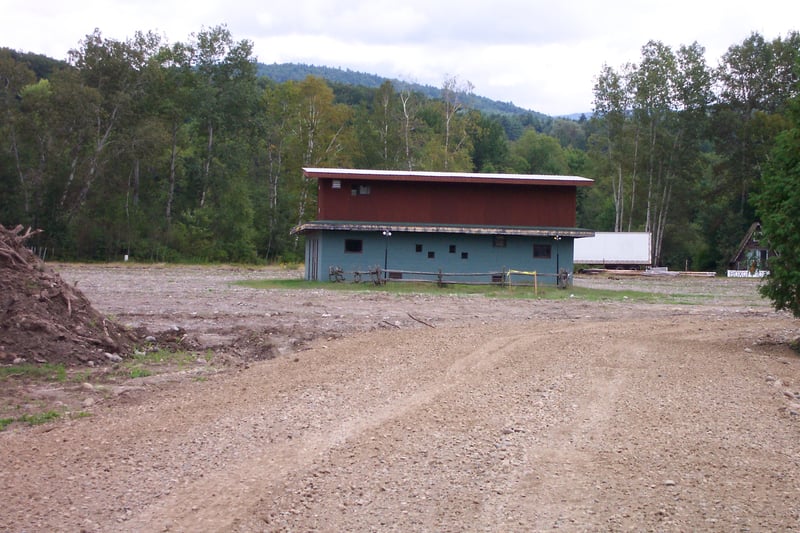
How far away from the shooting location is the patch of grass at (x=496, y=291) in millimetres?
31828

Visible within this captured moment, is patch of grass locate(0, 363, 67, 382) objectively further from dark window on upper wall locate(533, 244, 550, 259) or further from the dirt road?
dark window on upper wall locate(533, 244, 550, 259)

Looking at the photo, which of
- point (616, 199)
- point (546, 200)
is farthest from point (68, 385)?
point (616, 199)

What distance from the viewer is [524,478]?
6879mm

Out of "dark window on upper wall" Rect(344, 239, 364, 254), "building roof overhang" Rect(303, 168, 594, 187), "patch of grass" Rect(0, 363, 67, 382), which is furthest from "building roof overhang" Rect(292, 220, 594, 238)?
"patch of grass" Rect(0, 363, 67, 382)

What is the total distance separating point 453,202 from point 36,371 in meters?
31.2

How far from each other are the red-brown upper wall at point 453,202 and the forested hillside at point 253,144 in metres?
22.3

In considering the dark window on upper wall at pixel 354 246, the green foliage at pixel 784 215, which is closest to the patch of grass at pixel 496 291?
the dark window on upper wall at pixel 354 246

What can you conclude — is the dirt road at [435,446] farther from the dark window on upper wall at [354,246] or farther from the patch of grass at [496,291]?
the dark window on upper wall at [354,246]

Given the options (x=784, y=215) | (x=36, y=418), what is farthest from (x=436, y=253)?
(x=36, y=418)

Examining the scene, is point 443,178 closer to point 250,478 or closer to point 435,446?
point 435,446

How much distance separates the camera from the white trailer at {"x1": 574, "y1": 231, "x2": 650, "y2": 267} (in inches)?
2399

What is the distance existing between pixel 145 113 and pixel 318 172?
2801cm

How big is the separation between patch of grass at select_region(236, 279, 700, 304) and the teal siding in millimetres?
2272

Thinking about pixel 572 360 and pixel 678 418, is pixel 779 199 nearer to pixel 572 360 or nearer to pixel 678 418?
pixel 572 360
